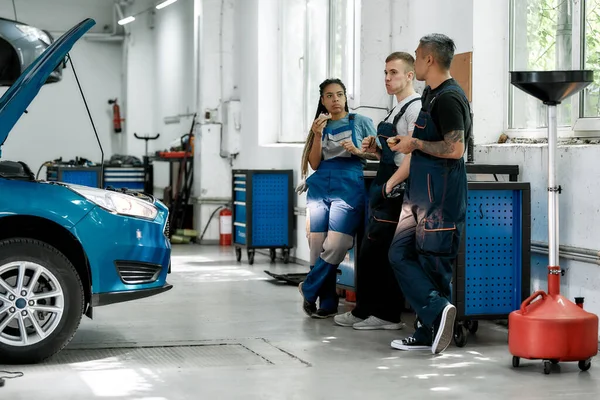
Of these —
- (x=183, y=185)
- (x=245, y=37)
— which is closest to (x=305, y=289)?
(x=245, y=37)

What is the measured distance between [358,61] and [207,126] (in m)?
5.05

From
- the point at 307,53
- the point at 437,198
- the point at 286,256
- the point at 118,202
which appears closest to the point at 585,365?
the point at 437,198

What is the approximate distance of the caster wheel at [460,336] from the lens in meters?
5.58

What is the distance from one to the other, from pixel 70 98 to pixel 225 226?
8.52 m

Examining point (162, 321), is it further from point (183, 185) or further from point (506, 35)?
point (183, 185)

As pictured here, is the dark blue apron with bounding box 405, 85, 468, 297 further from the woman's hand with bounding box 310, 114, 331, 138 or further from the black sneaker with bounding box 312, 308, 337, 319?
the black sneaker with bounding box 312, 308, 337, 319

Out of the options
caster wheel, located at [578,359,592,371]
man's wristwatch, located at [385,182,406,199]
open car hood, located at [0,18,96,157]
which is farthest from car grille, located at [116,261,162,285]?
caster wheel, located at [578,359,592,371]

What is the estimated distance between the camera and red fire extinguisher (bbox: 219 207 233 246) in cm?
1271

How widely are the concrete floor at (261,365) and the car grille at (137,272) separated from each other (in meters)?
0.41

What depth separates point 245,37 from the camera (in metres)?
12.3

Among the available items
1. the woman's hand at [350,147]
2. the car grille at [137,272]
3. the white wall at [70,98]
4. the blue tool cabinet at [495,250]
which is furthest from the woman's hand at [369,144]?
the white wall at [70,98]

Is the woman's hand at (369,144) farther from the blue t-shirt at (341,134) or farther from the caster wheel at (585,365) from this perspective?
the caster wheel at (585,365)

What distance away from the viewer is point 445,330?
524 cm

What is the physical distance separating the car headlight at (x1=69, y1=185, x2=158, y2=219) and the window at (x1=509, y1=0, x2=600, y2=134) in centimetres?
279
